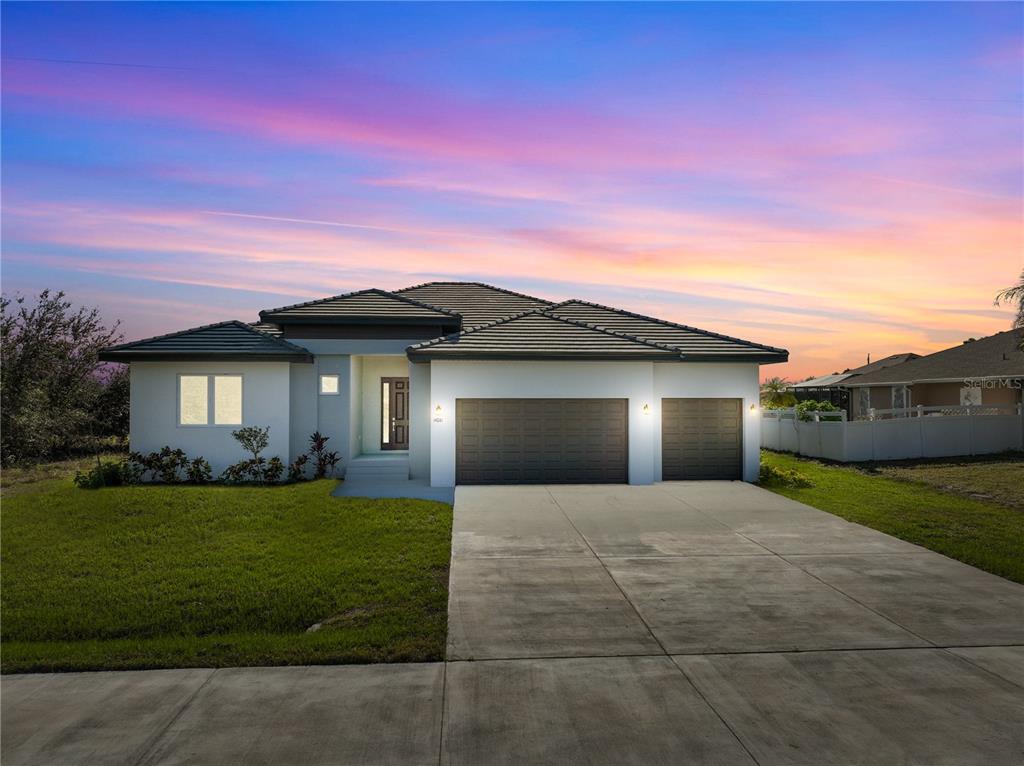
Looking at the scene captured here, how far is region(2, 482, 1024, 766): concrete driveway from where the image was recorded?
4.09 metres

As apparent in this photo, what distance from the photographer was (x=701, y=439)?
53.5 feet

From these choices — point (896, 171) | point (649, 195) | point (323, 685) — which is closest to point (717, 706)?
point (323, 685)

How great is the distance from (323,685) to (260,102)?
12.3 meters

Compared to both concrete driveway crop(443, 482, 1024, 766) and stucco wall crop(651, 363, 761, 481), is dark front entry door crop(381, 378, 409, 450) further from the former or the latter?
concrete driveway crop(443, 482, 1024, 766)

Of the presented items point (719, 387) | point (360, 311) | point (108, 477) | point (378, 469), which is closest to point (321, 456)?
point (378, 469)

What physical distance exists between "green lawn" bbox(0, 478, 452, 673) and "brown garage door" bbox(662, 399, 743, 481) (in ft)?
22.4

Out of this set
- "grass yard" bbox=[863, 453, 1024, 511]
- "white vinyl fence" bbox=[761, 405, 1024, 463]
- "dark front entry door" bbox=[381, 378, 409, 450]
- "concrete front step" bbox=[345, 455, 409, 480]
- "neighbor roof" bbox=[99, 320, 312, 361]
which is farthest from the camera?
"white vinyl fence" bbox=[761, 405, 1024, 463]

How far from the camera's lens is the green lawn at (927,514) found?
9.41 meters

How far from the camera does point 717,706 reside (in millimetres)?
4648

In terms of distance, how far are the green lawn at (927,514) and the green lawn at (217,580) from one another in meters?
7.65

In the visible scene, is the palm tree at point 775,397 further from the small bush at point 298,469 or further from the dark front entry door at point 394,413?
the small bush at point 298,469

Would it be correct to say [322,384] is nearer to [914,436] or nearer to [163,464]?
[163,464]

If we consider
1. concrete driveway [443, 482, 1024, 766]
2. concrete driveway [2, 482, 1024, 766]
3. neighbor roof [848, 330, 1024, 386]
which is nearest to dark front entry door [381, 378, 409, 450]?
concrete driveway [443, 482, 1024, 766]
